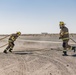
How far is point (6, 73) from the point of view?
9.23 metres

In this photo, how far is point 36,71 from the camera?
9617mm

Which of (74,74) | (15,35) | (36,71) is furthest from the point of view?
(15,35)

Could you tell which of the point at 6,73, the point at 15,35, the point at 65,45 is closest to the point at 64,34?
the point at 65,45

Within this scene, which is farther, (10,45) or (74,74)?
(10,45)

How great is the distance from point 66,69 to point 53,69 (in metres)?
0.58

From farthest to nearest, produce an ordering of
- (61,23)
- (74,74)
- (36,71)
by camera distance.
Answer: (61,23) → (36,71) → (74,74)

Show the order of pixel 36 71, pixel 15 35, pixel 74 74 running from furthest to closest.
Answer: pixel 15 35 < pixel 36 71 < pixel 74 74

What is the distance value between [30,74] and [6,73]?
1.02m

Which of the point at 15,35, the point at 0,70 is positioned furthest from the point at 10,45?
the point at 0,70

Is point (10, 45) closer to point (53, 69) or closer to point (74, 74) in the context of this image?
point (53, 69)

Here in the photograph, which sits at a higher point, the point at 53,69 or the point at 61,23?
the point at 61,23

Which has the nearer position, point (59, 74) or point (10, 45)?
point (59, 74)

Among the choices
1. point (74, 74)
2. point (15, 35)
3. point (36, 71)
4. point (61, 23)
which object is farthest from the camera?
point (15, 35)

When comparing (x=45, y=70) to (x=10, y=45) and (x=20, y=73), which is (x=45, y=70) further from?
(x=10, y=45)
